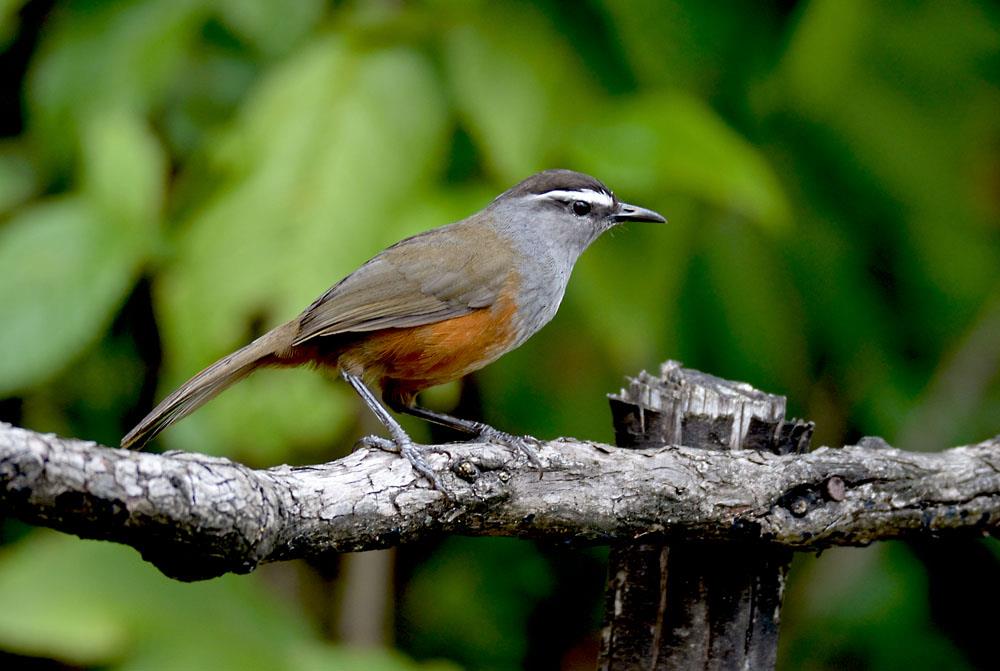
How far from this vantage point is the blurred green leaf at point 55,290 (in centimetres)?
457

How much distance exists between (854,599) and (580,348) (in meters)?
1.98

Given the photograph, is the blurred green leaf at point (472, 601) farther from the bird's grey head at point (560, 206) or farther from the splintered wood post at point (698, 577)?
the splintered wood post at point (698, 577)

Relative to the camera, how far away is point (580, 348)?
18.8ft

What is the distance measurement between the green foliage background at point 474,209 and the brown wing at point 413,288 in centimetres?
30

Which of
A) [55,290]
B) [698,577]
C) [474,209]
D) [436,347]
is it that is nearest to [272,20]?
[474,209]

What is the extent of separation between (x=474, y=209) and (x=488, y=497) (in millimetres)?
2172

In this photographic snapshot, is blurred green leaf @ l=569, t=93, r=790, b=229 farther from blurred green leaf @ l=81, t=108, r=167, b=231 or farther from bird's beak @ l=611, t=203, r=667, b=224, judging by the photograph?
blurred green leaf @ l=81, t=108, r=167, b=231

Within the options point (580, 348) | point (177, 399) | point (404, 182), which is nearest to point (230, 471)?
point (177, 399)

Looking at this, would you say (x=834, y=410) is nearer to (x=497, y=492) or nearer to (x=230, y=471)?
(x=497, y=492)

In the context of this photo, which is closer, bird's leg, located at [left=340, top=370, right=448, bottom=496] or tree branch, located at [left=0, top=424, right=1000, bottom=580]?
tree branch, located at [left=0, top=424, right=1000, bottom=580]

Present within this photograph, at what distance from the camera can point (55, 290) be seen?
4609 mm

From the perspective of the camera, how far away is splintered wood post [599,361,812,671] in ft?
10.5

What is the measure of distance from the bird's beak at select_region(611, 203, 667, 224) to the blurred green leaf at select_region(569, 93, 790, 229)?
15 centimetres

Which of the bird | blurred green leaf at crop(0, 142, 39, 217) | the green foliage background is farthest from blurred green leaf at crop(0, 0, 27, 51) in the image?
the bird
